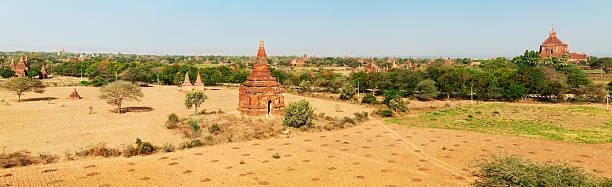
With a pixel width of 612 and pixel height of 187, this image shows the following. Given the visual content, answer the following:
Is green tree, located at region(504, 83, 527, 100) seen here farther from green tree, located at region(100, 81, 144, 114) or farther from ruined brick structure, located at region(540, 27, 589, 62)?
ruined brick structure, located at region(540, 27, 589, 62)

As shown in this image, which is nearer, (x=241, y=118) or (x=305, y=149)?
(x=305, y=149)

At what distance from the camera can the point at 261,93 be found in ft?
99.2

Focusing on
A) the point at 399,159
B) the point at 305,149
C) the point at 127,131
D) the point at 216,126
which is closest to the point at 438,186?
the point at 399,159

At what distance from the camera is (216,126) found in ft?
83.0

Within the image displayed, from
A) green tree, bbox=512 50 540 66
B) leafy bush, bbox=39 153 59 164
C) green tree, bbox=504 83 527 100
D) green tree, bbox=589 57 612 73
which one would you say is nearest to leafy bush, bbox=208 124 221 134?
leafy bush, bbox=39 153 59 164

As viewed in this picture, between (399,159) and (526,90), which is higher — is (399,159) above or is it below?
below

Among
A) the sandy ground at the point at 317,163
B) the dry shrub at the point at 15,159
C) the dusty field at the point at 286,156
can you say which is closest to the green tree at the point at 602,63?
the sandy ground at the point at 317,163

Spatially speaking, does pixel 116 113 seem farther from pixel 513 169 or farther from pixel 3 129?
pixel 513 169

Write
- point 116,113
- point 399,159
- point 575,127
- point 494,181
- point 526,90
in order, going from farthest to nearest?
point 526,90 → point 116,113 → point 575,127 → point 399,159 → point 494,181

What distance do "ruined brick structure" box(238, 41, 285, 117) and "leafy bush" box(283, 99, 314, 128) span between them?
4074 millimetres

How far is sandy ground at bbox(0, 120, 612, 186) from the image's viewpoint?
1475 centimetres

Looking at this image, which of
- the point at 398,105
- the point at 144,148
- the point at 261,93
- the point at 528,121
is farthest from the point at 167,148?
the point at 528,121

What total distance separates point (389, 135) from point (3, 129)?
2902cm

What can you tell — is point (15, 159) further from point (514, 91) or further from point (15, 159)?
point (514, 91)
